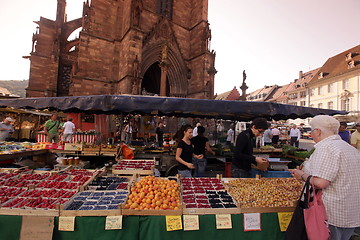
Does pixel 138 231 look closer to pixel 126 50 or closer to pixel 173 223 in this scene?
pixel 173 223

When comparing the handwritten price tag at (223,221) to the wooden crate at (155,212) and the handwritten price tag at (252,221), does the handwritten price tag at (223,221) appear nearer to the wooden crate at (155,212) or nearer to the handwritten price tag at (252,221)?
the handwritten price tag at (252,221)

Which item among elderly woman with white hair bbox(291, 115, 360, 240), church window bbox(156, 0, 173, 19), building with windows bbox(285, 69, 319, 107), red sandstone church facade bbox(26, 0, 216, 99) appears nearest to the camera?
elderly woman with white hair bbox(291, 115, 360, 240)

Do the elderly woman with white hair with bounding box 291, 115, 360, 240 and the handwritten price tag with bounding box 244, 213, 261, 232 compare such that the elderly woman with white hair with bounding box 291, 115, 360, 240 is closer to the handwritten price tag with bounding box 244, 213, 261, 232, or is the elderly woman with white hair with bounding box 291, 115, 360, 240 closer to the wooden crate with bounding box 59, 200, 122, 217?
the handwritten price tag with bounding box 244, 213, 261, 232

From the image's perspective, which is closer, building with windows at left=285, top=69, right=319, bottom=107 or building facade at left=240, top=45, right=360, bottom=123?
building facade at left=240, top=45, right=360, bottom=123

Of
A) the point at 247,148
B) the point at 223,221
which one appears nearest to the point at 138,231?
the point at 223,221

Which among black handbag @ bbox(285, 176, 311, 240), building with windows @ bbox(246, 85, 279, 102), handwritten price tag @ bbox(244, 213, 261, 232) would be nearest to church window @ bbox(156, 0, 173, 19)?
handwritten price tag @ bbox(244, 213, 261, 232)

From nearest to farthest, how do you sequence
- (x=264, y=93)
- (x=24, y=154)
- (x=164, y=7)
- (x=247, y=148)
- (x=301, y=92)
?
(x=247, y=148)
(x=24, y=154)
(x=164, y=7)
(x=301, y=92)
(x=264, y=93)

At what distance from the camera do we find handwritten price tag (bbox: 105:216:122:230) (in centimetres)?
238

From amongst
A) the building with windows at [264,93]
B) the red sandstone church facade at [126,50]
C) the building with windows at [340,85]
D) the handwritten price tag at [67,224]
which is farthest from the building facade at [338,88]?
the handwritten price tag at [67,224]

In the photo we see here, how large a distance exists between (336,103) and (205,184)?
35.7 meters

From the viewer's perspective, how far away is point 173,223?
2.43 m

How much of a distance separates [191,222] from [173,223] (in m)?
0.24

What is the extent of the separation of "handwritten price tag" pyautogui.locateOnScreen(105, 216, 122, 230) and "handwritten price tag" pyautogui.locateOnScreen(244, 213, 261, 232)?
1676 mm

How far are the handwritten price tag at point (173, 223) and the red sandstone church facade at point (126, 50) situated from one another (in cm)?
920
